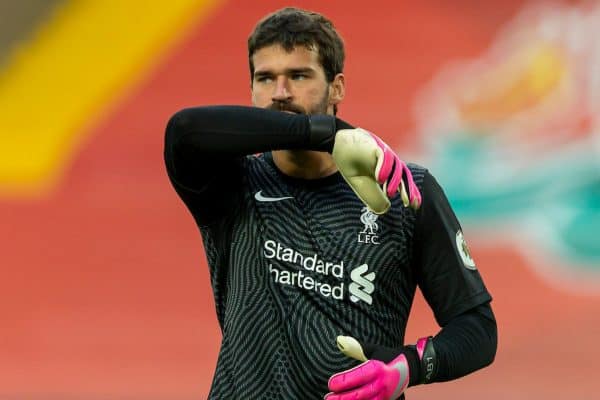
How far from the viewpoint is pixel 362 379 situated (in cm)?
146

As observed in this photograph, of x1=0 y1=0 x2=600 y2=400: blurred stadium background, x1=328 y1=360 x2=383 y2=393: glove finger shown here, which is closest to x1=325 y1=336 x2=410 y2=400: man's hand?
x1=328 y1=360 x2=383 y2=393: glove finger

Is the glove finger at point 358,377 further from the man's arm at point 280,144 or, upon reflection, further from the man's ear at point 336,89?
the man's ear at point 336,89

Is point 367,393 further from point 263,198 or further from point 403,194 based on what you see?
point 263,198

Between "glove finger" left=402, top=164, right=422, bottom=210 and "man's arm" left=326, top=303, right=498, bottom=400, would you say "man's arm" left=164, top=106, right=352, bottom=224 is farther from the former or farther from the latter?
"man's arm" left=326, top=303, right=498, bottom=400

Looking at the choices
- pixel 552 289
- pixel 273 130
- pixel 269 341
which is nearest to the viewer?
pixel 273 130

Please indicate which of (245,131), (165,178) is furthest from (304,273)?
(165,178)

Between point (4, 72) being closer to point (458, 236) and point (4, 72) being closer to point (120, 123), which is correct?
point (120, 123)

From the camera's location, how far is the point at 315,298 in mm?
1667

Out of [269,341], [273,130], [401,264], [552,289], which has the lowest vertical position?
[269,341]

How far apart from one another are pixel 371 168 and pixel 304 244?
25 centimetres

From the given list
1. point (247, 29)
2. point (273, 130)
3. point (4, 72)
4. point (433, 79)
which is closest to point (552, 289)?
point (433, 79)

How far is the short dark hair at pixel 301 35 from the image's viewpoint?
5.76 feet

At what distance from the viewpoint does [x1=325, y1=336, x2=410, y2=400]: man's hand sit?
1467 mm

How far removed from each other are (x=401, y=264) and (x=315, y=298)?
5.6 inches
